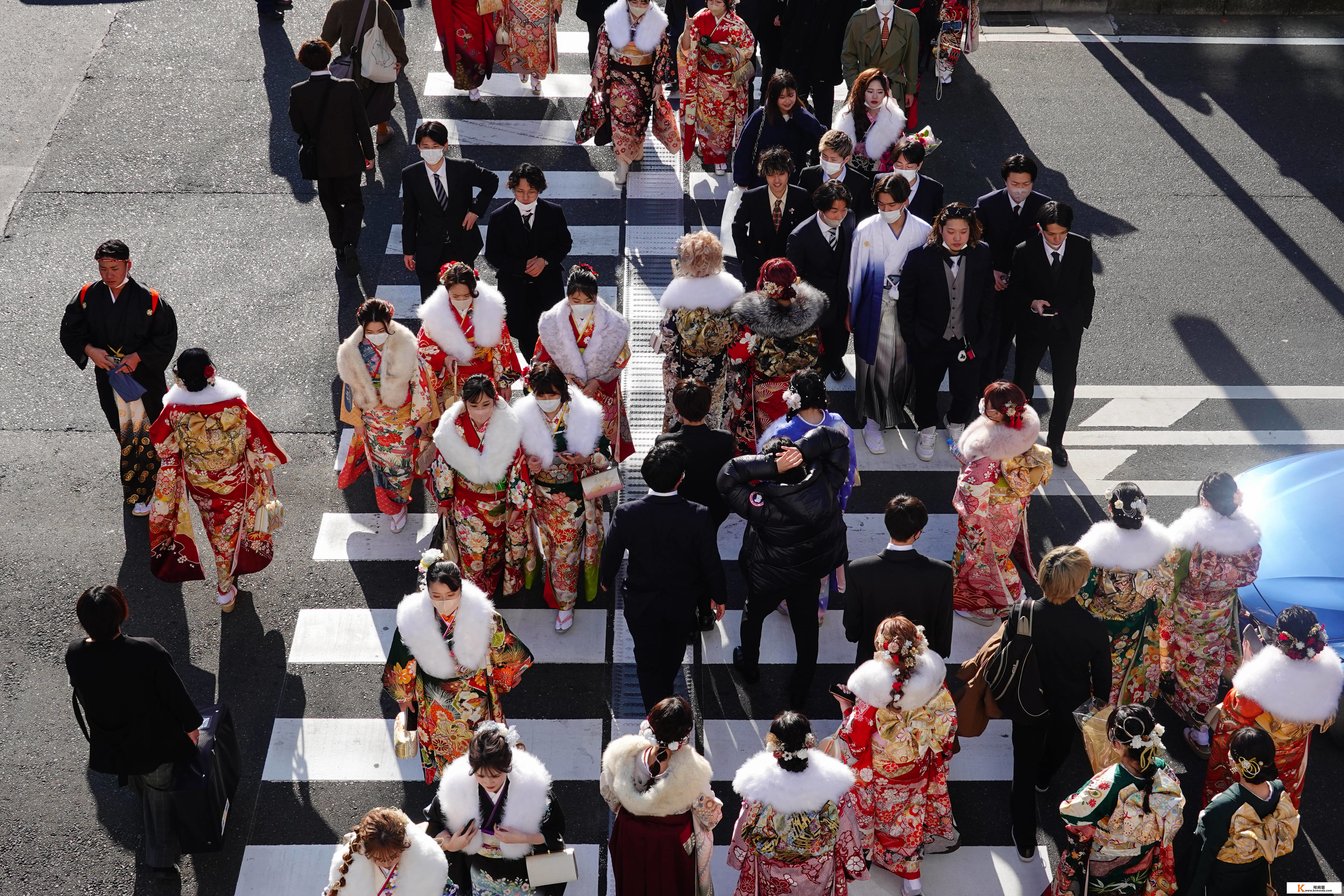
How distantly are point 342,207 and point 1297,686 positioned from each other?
8.42 m

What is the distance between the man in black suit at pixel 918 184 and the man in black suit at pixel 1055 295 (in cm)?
60

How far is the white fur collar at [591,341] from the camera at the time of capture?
8.23 metres

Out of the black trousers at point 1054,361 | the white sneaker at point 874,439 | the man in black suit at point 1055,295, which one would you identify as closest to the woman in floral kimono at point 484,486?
the white sneaker at point 874,439

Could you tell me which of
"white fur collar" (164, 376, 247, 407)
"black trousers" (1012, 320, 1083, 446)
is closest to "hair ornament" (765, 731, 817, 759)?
"white fur collar" (164, 376, 247, 407)

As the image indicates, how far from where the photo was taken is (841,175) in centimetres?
984

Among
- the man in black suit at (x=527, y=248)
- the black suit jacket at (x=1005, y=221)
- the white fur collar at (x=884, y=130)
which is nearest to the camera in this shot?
the man in black suit at (x=527, y=248)

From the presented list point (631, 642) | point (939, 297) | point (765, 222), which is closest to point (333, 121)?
point (765, 222)

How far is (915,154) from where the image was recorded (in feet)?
31.3

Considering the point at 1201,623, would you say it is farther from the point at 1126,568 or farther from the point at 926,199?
the point at 926,199

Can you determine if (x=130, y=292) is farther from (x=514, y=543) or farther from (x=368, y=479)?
(x=514, y=543)

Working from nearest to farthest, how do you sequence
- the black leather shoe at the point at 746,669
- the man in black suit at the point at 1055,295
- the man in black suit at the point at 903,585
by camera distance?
the man in black suit at the point at 903,585 → the black leather shoe at the point at 746,669 → the man in black suit at the point at 1055,295

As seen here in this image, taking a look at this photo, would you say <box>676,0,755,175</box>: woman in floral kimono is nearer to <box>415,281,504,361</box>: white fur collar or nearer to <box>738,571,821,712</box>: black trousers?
<box>415,281,504,361</box>: white fur collar

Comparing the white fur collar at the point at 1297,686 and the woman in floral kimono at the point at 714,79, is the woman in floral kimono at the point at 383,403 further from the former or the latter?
the white fur collar at the point at 1297,686

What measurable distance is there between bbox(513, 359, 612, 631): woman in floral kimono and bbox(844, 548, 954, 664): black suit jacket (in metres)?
1.45
